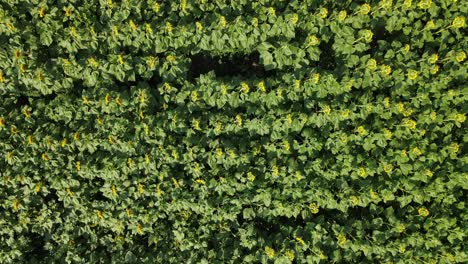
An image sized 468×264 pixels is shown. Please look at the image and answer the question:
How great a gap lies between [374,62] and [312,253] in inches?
74.6

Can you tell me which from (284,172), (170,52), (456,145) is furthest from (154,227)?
(456,145)

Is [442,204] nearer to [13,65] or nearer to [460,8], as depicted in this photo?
[460,8]

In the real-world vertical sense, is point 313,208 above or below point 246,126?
below

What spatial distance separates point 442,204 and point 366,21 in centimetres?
194

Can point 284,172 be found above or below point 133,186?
above

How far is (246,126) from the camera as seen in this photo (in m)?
3.53

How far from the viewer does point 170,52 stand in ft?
11.7

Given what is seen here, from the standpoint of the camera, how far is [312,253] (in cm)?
359

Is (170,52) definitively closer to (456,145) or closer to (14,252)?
(14,252)

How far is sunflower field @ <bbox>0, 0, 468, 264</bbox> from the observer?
3.46 m

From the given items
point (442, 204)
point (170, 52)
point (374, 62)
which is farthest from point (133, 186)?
point (442, 204)

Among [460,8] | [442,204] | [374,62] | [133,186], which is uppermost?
[460,8]

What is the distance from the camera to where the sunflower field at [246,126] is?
11.3ft

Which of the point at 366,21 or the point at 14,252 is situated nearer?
the point at 366,21
